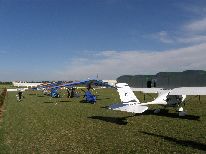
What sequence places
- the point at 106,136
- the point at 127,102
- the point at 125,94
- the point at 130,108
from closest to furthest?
the point at 106,136 < the point at 130,108 < the point at 127,102 < the point at 125,94

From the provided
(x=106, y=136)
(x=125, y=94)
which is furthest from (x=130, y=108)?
(x=106, y=136)

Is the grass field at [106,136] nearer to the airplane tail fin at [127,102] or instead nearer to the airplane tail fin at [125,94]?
the airplane tail fin at [127,102]

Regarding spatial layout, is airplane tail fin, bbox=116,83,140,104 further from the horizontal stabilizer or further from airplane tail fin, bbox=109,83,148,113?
the horizontal stabilizer

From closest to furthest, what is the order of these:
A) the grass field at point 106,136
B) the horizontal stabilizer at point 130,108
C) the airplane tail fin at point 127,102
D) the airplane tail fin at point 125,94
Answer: the grass field at point 106,136 → the horizontal stabilizer at point 130,108 → the airplane tail fin at point 127,102 → the airplane tail fin at point 125,94

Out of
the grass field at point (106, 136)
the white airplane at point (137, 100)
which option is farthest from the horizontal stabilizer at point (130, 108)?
the grass field at point (106, 136)

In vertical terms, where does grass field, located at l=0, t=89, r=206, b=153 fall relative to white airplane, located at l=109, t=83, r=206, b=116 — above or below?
below

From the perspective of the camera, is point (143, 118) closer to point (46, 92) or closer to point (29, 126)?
point (29, 126)

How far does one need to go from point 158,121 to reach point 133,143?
6079 mm

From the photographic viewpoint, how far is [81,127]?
1577cm

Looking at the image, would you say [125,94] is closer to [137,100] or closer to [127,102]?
[127,102]

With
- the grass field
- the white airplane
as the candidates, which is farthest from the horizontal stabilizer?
the grass field

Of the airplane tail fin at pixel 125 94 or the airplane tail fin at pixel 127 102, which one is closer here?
the airplane tail fin at pixel 127 102

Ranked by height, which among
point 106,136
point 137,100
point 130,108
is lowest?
point 106,136

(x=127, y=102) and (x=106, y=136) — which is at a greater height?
(x=127, y=102)
